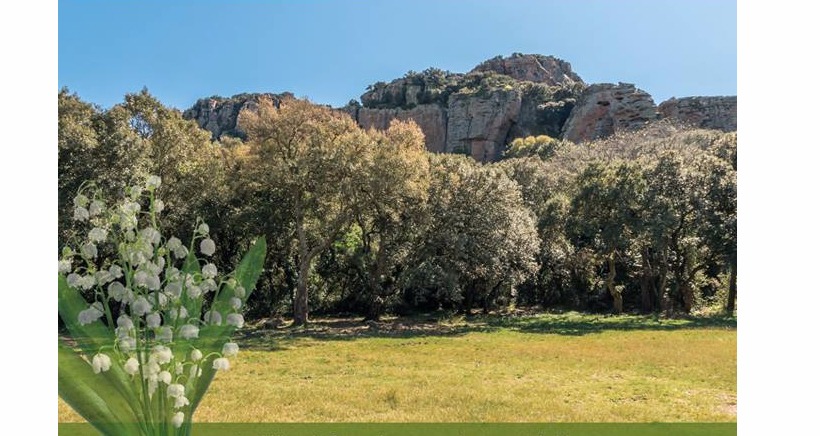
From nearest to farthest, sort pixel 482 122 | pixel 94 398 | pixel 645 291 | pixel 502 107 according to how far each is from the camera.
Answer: pixel 94 398, pixel 645 291, pixel 502 107, pixel 482 122

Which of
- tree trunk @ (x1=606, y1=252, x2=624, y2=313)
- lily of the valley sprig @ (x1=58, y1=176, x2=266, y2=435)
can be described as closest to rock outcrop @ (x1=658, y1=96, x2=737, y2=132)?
tree trunk @ (x1=606, y1=252, x2=624, y2=313)

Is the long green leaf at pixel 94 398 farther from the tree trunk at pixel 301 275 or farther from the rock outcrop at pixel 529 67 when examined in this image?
the tree trunk at pixel 301 275

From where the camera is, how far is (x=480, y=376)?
7.60m

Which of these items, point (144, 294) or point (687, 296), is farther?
point (687, 296)

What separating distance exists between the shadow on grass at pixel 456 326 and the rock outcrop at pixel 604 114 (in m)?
8.47

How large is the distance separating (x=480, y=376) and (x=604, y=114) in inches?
904

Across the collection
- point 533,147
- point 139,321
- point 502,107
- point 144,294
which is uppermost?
point 502,107

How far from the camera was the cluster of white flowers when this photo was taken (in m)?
2.39

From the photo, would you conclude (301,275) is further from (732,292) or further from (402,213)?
(732,292)

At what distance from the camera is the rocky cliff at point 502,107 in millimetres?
12648

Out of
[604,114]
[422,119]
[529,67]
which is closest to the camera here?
[529,67]

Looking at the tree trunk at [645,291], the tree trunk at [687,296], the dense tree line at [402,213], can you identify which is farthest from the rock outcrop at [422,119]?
the tree trunk at [687,296]

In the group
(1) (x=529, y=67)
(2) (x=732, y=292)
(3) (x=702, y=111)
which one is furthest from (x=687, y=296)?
(3) (x=702, y=111)
